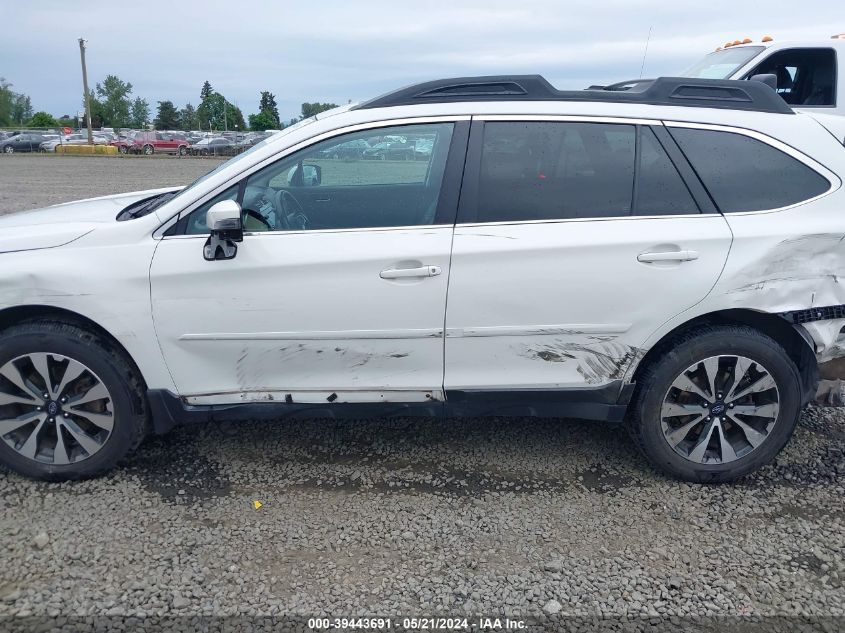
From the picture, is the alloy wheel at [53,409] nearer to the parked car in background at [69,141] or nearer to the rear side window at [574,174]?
the rear side window at [574,174]

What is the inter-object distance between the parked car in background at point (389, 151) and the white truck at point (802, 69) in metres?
5.69

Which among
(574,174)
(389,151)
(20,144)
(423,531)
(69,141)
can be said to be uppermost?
(69,141)

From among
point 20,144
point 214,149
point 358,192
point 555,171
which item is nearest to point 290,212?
point 358,192

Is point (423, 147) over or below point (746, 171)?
over

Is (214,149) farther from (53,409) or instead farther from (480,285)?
(480,285)

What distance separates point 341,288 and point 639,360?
1.48m

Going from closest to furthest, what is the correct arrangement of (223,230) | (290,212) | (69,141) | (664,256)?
(223,230)
(664,256)
(290,212)
(69,141)

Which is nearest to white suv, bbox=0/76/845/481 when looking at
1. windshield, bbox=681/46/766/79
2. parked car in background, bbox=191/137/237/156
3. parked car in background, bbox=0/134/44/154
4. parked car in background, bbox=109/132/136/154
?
windshield, bbox=681/46/766/79

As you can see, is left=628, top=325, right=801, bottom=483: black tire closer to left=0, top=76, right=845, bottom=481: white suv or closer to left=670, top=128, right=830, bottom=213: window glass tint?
left=0, top=76, right=845, bottom=481: white suv

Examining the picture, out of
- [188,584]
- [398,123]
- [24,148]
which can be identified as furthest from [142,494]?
[24,148]

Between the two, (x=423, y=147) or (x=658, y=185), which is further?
(x=423, y=147)

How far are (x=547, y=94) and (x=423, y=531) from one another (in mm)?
2165

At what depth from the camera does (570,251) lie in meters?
3.25

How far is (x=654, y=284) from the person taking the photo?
10.7 ft
